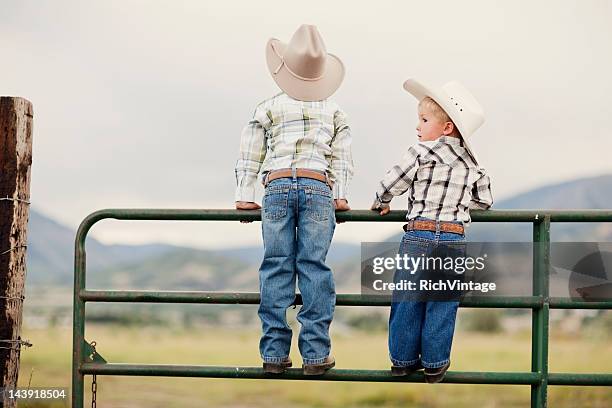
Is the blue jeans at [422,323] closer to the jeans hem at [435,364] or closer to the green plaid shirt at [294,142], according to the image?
the jeans hem at [435,364]

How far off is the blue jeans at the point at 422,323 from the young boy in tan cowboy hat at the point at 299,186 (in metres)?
0.29

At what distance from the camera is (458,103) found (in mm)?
4051

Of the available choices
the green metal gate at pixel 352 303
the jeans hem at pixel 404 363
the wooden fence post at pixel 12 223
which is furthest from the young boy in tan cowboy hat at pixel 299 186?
the wooden fence post at pixel 12 223

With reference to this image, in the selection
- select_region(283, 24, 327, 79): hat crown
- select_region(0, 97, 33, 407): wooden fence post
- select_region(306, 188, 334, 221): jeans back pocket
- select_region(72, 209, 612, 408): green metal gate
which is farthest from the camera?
select_region(0, 97, 33, 407): wooden fence post

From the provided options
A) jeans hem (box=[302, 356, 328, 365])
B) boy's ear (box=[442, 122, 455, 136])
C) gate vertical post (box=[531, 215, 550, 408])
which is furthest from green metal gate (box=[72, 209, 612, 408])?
boy's ear (box=[442, 122, 455, 136])

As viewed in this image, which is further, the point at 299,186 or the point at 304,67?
the point at 304,67

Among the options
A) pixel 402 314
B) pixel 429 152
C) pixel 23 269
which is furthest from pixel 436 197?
pixel 23 269

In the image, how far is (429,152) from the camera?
3.99m

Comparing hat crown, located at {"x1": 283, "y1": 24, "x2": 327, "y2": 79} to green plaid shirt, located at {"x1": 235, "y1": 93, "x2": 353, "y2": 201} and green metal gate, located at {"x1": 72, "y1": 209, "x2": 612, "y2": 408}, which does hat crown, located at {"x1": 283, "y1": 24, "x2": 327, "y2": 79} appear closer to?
green plaid shirt, located at {"x1": 235, "y1": 93, "x2": 353, "y2": 201}

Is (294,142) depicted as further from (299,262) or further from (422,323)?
(422,323)

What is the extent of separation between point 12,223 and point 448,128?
2.17 metres

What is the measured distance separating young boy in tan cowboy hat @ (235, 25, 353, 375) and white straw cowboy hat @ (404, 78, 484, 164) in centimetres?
35

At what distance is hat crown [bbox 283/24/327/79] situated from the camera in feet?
13.3

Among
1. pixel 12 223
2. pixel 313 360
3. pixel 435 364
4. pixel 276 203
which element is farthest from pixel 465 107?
pixel 12 223
